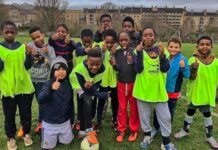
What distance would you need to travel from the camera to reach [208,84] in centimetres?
475

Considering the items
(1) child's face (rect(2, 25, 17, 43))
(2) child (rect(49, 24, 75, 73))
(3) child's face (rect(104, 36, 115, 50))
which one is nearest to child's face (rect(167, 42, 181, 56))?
(3) child's face (rect(104, 36, 115, 50))

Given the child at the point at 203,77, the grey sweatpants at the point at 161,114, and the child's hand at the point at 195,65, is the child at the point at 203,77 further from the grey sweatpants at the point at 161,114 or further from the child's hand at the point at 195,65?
the grey sweatpants at the point at 161,114

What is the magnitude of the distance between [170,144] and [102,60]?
1.78 meters

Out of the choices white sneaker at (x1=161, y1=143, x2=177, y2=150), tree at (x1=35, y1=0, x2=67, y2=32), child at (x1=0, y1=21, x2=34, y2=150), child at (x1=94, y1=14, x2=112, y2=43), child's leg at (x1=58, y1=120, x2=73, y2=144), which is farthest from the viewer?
tree at (x1=35, y1=0, x2=67, y2=32)

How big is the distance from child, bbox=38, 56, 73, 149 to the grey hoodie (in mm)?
328

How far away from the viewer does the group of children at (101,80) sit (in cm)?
450

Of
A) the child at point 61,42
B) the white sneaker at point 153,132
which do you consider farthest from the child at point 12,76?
the white sneaker at point 153,132

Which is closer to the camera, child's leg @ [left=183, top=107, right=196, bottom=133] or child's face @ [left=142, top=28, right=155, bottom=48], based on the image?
child's face @ [left=142, top=28, right=155, bottom=48]

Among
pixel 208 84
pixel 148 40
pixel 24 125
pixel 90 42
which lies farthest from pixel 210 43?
pixel 24 125

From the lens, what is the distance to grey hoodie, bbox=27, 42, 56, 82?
4938mm

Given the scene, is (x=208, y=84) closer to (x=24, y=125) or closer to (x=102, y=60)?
(x=102, y=60)

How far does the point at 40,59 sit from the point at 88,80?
96 cm

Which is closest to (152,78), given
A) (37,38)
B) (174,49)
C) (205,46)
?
(174,49)

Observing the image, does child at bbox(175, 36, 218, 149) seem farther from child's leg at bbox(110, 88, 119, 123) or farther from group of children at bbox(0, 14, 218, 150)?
child's leg at bbox(110, 88, 119, 123)
